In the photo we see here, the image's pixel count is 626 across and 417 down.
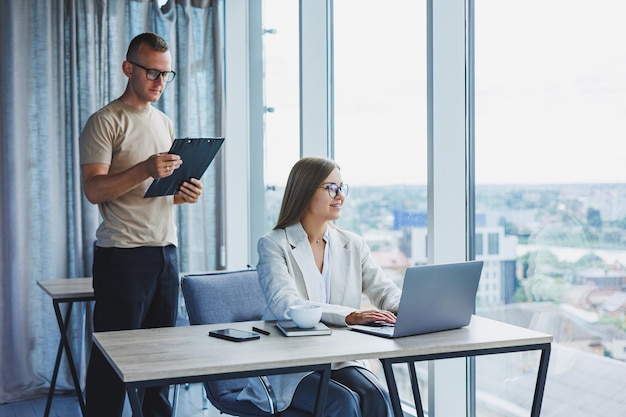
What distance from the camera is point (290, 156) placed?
14.4ft

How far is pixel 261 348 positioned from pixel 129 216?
4.06ft

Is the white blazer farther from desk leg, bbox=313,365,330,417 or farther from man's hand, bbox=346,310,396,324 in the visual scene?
desk leg, bbox=313,365,330,417

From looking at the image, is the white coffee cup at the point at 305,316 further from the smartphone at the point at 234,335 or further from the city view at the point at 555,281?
the city view at the point at 555,281

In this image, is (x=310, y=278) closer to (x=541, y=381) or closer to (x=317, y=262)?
(x=317, y=262)

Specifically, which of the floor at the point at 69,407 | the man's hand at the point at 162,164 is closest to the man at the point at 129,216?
the man's hand at the point at 162,164

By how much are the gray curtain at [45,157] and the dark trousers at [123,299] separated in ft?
4.30

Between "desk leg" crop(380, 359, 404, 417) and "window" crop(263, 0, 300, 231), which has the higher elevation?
"window" crop(263, 0, 300, 231)

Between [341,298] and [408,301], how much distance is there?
1.96 feet

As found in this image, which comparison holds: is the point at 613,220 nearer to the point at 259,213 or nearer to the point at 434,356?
the point at 434,356

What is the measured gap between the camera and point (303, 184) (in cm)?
269

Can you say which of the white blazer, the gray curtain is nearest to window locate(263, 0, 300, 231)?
the gray curtain

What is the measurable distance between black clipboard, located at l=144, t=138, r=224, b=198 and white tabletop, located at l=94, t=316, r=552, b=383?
0.76 metres

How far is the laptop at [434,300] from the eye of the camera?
2074 millimetres

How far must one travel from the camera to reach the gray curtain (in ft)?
13.7
